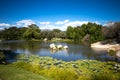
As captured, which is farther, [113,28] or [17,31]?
[17,31]

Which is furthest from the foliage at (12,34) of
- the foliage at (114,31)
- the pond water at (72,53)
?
the foliage at (114,31)

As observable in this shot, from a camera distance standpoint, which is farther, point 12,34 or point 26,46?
point 12,34

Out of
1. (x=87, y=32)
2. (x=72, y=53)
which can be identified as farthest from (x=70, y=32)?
(x=72, y=53)

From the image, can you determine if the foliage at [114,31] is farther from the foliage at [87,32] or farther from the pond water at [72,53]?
the foliage at [87,32]

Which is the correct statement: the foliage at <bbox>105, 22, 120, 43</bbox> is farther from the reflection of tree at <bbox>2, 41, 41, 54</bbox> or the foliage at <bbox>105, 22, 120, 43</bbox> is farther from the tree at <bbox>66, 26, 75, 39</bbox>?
the tree at <bbox>66, 26, 75, 39</bbox>

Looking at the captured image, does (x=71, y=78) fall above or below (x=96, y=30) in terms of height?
below

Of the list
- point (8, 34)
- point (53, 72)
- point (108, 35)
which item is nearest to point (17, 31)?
point (8, 34)

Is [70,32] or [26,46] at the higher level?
[70,32]

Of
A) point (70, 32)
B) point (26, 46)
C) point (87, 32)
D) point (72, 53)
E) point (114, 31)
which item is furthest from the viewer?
point (70, 32)

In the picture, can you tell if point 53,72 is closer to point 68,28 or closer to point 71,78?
point 71,78

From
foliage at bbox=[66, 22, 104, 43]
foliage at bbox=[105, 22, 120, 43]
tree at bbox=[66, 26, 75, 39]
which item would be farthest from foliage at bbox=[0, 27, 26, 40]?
foliage at bbox=[105, 22, 120, 43]

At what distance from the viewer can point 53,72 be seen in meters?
9.41

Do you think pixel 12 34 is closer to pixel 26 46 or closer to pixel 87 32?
pixel 87 32

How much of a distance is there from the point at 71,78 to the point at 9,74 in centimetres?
376
